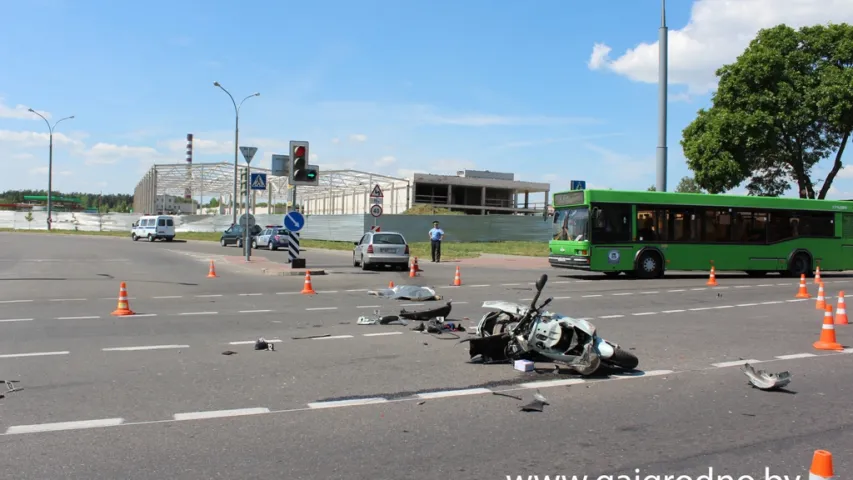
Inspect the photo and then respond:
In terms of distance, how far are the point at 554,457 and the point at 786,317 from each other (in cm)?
996

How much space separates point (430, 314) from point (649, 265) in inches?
517

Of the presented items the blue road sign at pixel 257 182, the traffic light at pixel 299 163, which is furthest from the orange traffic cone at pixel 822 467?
the blue road sign at pixel 257 182

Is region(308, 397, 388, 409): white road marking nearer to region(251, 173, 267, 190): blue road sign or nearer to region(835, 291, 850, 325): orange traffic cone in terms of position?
region(835, 291, 850, 325): orange traffic cone

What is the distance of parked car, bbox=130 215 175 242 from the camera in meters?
51.0

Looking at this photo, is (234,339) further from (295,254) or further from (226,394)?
(295,254)

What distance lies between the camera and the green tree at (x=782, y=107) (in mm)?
29711

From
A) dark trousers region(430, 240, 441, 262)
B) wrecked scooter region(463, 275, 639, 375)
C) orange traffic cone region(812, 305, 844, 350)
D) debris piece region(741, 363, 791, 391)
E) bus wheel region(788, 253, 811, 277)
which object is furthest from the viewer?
dark trousers region(430, 240, 441, 262)

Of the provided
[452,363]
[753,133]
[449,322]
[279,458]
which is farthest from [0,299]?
[753,133]

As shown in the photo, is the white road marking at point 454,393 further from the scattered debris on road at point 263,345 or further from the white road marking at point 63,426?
the scattered debris on road at point 263,345

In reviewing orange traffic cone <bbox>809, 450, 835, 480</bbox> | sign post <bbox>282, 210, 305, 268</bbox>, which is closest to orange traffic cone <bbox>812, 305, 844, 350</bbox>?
orange traffic cone <bbox>809, 450, 835, 480</bbox>

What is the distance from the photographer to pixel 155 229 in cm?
5091

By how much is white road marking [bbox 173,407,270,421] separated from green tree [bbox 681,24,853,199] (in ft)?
98.1

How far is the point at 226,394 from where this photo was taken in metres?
6.28

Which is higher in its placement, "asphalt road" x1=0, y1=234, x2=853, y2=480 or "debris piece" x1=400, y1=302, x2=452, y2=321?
"debris piece" x1=400, y1=302, x2=452, y2=321
